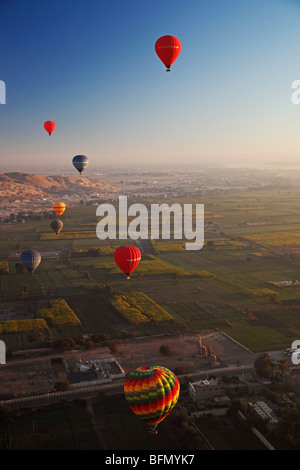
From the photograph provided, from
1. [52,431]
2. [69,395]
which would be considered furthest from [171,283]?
[52,431]

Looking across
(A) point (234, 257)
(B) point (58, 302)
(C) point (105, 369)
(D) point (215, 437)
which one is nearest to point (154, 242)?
(A) point (234, 257)

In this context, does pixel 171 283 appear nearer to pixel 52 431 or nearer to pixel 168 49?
pixel 168 49

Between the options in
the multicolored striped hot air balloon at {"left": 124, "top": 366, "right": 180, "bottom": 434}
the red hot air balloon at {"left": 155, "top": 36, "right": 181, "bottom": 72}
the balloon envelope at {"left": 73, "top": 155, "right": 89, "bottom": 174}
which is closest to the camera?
the multicolored striped hot air balloon at {"left": 124, "top": 366, "right": 180, "bottom": 434}

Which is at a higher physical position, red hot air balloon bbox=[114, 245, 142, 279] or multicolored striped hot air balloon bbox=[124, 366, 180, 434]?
red hot air balloon bbox=[114, 245, 142, 279]

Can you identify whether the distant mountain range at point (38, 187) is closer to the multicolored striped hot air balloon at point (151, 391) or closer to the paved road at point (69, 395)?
the paved road at point (69, 395)

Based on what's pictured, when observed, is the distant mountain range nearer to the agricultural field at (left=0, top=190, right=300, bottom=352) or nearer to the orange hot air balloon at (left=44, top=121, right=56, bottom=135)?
the agricultural field at (left=0, top=190, right=300, bottom=352)

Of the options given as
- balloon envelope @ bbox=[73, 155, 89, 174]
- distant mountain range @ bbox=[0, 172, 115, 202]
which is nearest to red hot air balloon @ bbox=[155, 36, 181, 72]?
balloon envelope @ bbox=[73, 155, 89, 174]

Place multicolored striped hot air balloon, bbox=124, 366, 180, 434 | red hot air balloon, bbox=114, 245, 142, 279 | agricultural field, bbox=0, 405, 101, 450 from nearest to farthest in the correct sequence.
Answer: multicolored striped hot air balloon, bbox=124, 366, 180, 434
agricultural field, bbox=0, 405, 101, 450
red hot air balloon, bbox=114, 245, 142, 279
